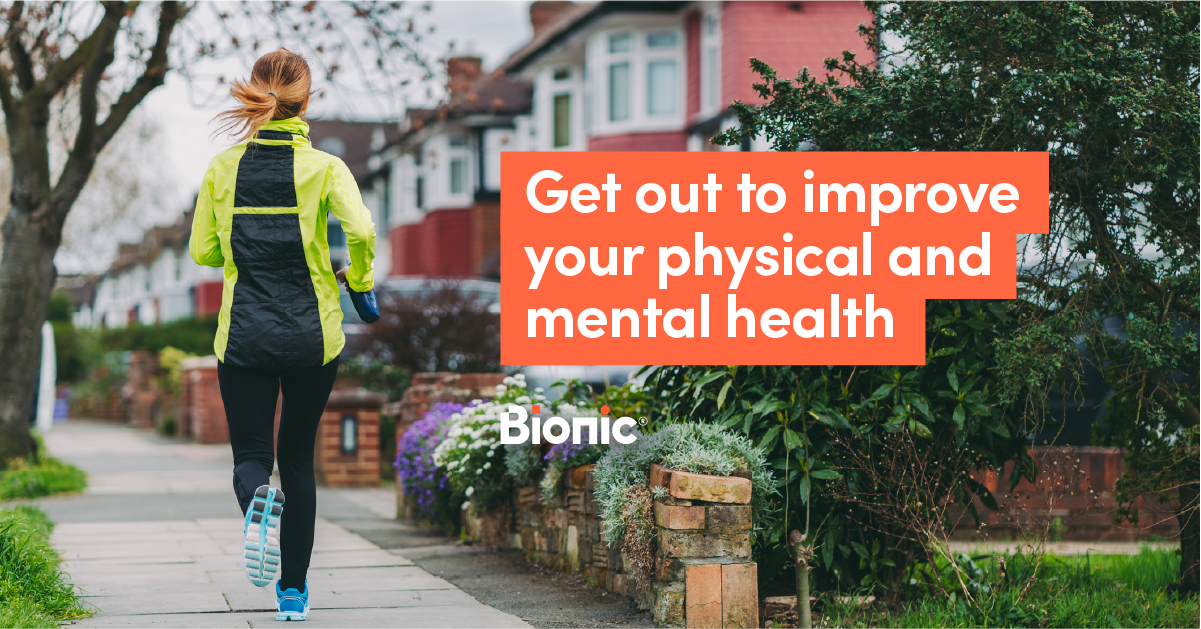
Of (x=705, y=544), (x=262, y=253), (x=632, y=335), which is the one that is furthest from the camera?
(x=632, y=335)

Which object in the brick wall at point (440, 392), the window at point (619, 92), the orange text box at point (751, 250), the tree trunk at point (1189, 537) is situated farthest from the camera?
the window at point (619, 92)

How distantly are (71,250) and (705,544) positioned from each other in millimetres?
37061

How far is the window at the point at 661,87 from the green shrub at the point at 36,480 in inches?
507

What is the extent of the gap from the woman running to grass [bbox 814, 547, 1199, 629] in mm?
2178

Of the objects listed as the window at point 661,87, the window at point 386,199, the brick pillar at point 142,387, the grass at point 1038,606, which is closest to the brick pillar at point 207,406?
the brick pillar at point 142,387

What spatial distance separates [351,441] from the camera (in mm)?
10922

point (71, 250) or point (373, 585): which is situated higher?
point (71, 250)

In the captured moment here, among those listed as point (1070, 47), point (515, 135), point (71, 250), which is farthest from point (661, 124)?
point (71, 250)

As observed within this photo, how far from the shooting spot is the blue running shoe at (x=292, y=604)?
453 centimetres

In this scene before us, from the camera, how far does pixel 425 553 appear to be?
677 cm

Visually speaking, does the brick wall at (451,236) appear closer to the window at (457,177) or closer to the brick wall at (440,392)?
the window at (457,177)

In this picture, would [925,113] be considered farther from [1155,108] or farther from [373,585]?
[373,585]

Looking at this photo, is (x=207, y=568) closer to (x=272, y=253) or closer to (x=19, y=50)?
(x=272, y=253)

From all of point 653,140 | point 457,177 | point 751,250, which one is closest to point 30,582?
point 751,250
